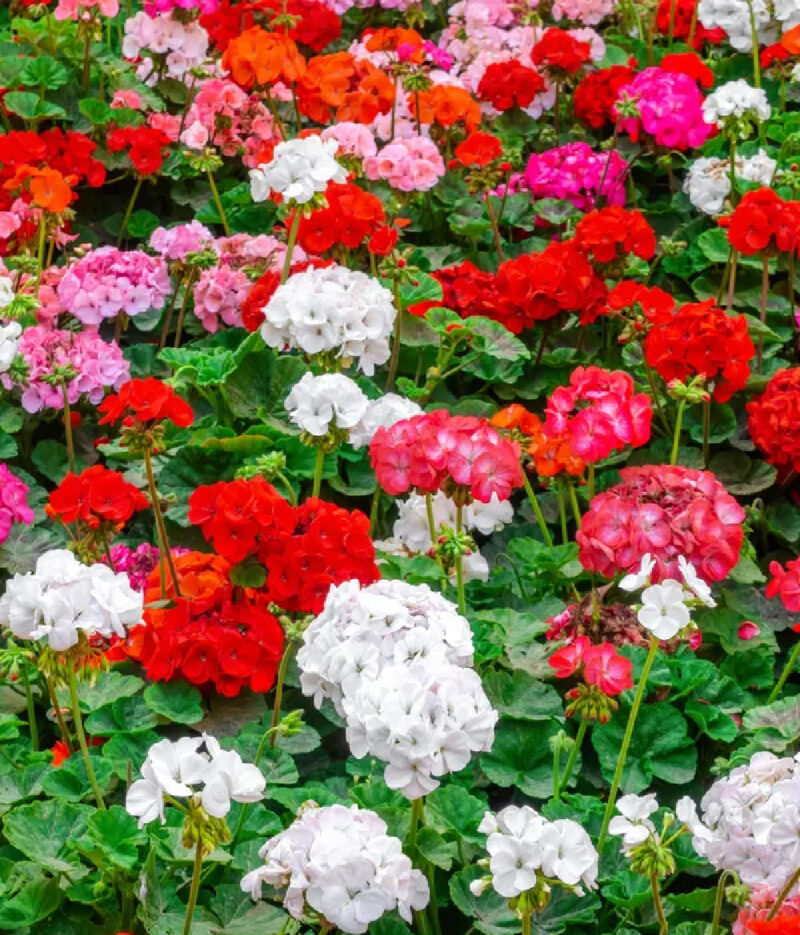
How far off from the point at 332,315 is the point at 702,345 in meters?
0.81

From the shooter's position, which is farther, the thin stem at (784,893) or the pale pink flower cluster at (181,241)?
the pale pink flower cluster at (181,241)

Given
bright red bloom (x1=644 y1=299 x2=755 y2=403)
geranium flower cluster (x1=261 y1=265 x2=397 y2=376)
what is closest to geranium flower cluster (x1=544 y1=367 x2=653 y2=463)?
bright red bloom (x1=644 y1=299 x2=755 y2=403)

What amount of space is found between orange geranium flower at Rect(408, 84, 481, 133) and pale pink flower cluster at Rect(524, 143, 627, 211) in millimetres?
229

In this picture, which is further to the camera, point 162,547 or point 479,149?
point 479,149

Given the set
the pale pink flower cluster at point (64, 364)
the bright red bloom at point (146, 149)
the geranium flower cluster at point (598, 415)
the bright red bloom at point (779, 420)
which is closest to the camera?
the geranium flower cluster at point (598, 415)

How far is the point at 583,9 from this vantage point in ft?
17.5

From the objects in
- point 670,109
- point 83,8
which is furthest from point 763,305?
point 83,8

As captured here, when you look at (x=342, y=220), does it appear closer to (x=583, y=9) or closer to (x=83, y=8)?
(x=83, y=8)

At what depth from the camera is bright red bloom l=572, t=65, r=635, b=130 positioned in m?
4.84

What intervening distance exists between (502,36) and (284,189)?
2.28 metres

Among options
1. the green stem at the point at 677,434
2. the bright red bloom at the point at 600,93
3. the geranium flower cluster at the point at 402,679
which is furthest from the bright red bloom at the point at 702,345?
the bright red bloom at the point at 600,93

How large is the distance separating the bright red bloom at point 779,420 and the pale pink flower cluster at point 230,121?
5.95 ft

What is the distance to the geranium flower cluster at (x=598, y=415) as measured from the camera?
2.90 meters

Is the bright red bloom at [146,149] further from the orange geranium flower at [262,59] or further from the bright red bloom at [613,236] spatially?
the bright red bloom at [613,236]
